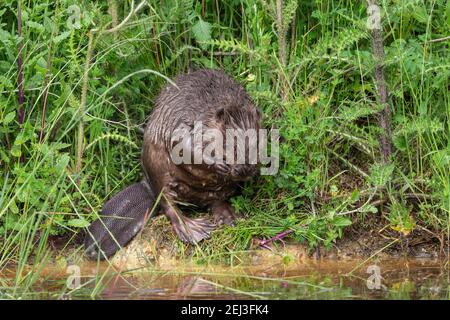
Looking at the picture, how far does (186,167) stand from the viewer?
5289mm

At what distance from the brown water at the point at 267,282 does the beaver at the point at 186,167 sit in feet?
0.74

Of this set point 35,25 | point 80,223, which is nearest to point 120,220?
point 80,223

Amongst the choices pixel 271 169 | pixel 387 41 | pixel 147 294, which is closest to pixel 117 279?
pixel 147 294

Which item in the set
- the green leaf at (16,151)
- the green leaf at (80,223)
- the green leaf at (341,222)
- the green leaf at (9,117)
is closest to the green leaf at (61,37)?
the green leaf at (9,117)

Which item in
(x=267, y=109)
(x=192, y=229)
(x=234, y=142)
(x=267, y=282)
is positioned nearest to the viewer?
(x=267, y=282)

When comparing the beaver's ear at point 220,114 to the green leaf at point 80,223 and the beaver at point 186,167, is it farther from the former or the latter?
the green leaf at point 80,223

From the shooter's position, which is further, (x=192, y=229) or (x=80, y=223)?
(x=192, y=229)

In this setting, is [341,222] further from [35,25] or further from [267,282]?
[35,25]

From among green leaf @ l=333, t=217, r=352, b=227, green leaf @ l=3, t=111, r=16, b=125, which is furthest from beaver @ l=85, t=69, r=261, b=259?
green leaf @ l=3, t=111, r=16, b=125

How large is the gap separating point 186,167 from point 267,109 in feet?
2.12

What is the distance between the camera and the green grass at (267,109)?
5277mm

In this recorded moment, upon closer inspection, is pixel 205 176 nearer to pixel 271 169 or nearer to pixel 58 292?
pixel 271 169

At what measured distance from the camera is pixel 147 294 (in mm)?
4555

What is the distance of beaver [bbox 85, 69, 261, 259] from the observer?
17.1ft
